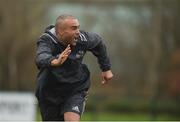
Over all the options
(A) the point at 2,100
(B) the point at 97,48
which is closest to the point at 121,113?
(A) the point at 2,100

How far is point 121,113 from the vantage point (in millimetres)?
32312

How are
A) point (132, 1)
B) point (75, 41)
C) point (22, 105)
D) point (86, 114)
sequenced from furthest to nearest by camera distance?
point (132, 1), point (86, 114), point (22, 105), point (75, 41)

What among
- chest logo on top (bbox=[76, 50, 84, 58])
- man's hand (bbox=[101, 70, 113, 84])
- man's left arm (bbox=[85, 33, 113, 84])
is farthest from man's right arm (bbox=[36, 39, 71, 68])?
man's hand (bbox=[101, 70, 113, 84])

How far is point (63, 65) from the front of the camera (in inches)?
296

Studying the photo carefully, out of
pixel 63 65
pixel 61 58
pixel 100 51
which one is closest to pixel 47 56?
pixel 61 58

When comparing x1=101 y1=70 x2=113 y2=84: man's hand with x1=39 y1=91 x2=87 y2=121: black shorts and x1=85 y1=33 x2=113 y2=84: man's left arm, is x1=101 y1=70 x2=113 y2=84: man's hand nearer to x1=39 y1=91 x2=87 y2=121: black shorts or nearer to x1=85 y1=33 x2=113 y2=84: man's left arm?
x1=85 y1=33 x2=113 y2=84: man's left arm

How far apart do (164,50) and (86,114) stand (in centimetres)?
1098

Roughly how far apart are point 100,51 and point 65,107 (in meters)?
0.74

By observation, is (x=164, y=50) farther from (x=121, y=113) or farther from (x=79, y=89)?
(x=79, y=89)

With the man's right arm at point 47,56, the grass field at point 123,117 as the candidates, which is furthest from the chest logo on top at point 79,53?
the grass field at point 123,117

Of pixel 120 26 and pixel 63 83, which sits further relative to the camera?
pixel 120 26

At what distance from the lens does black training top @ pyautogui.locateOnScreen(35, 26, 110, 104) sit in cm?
744

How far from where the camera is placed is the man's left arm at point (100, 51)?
7.77 meters

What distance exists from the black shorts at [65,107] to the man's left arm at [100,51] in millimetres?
335
